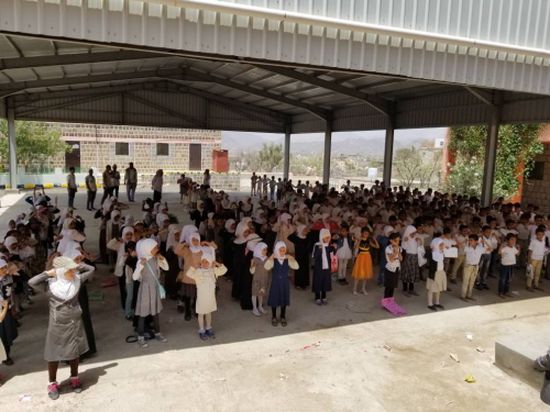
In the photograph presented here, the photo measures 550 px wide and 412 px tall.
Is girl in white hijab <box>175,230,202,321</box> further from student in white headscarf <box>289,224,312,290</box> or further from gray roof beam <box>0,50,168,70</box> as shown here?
gray roof beam <box>0,50,168,70</box>

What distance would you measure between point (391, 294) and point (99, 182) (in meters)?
26.7

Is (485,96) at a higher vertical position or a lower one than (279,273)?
higher

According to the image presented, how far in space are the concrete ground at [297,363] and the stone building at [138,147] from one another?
29598mm

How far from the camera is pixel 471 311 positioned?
311 inches

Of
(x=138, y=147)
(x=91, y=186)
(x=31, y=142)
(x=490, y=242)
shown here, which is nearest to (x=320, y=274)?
(x=490, y=242)

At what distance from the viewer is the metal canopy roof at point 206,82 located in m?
5.34

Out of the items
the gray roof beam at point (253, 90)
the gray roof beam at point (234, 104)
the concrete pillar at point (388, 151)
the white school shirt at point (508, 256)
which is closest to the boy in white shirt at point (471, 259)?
the white school shirt at point (508, 256)

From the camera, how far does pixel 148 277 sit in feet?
19.6

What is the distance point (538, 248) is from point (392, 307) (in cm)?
348

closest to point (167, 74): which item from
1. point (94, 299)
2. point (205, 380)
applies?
point (94, 299)

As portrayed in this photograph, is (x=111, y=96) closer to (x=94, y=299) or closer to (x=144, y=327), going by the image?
(x=94, y=299)

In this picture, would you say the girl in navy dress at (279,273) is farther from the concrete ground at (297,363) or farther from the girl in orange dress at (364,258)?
the girl in orange dress at (364,258)

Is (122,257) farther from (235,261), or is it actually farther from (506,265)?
(506,265)

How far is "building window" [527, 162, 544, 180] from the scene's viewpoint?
2116 cm
